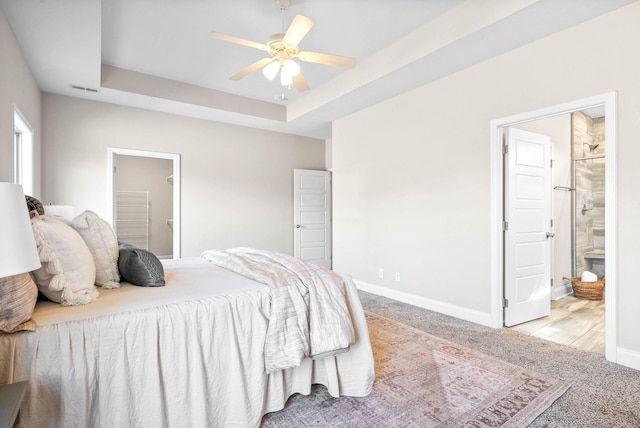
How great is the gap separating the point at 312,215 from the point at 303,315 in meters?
4.63

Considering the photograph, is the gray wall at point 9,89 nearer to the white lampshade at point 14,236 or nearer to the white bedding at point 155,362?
the white bedding at point 155,362

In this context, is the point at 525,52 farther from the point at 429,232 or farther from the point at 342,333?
the point at 342,333

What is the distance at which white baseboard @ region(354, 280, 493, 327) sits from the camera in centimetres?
334

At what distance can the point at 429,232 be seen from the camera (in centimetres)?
383

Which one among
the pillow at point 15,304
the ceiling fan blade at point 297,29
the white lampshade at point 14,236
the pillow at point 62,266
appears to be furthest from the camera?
the ceiling fan blade at point 297,29

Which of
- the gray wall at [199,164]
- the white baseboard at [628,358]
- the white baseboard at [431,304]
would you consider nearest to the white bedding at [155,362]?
the white baseboard at [431,304]

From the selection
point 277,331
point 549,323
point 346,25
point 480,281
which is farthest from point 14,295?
point 549,323

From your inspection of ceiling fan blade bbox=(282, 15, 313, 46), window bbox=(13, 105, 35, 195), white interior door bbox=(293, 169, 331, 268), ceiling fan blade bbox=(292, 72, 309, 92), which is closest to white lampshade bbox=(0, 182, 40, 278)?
ceiling fan blade bbox=(282, 15, 313, 46)

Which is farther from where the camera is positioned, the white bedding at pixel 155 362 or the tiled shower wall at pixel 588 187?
the tiled shower wall at pixel 588 187

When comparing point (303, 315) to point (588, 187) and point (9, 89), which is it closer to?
point (9, 89)

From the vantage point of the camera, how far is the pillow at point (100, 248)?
1.82m

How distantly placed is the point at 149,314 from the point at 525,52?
3.55m

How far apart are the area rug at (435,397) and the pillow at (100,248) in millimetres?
1165

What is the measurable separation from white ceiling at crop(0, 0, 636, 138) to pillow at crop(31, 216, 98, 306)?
5.81 ft
